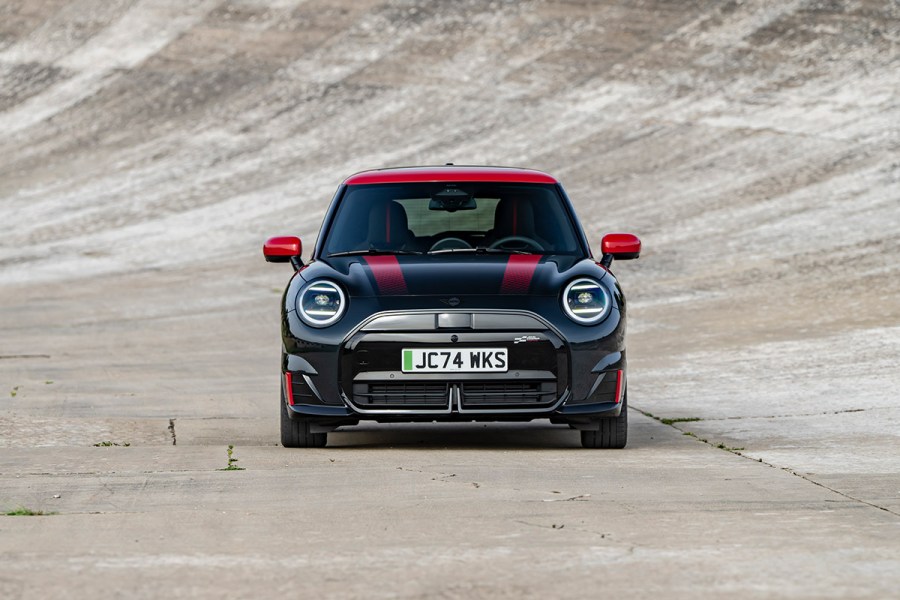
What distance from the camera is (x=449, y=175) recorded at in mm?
9750

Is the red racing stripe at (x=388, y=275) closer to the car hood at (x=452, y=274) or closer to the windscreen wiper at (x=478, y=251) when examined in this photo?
the car hood at (x=452, y=274)

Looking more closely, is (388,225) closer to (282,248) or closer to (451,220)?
(451,220)

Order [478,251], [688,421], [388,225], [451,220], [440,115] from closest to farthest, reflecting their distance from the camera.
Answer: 1. [478,251]
2. [388,225]
3. [451,220]
4. [688,421]
5. [440,115]

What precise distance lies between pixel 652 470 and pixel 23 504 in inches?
110

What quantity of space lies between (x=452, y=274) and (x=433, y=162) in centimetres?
2477

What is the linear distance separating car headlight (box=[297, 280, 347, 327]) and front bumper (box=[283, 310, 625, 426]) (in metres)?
0.15

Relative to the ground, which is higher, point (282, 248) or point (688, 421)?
point (282, 248)

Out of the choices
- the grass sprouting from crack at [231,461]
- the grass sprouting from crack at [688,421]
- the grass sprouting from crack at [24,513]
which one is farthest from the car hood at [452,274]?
the grass sprouting from crack at [24,513]

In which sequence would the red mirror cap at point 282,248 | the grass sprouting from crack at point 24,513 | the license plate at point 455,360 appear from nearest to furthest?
the grass sprouting from crack at point 24,513 < the license plate at point 455,360 < the red mirror cap at point 282,248

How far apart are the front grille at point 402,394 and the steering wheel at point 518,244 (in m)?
1.20

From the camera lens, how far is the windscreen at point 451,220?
936 cm

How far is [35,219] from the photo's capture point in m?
31.8

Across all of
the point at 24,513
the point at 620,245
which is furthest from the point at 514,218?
the point at 24,513

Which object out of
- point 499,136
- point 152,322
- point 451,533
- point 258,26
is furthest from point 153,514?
point 258,26
